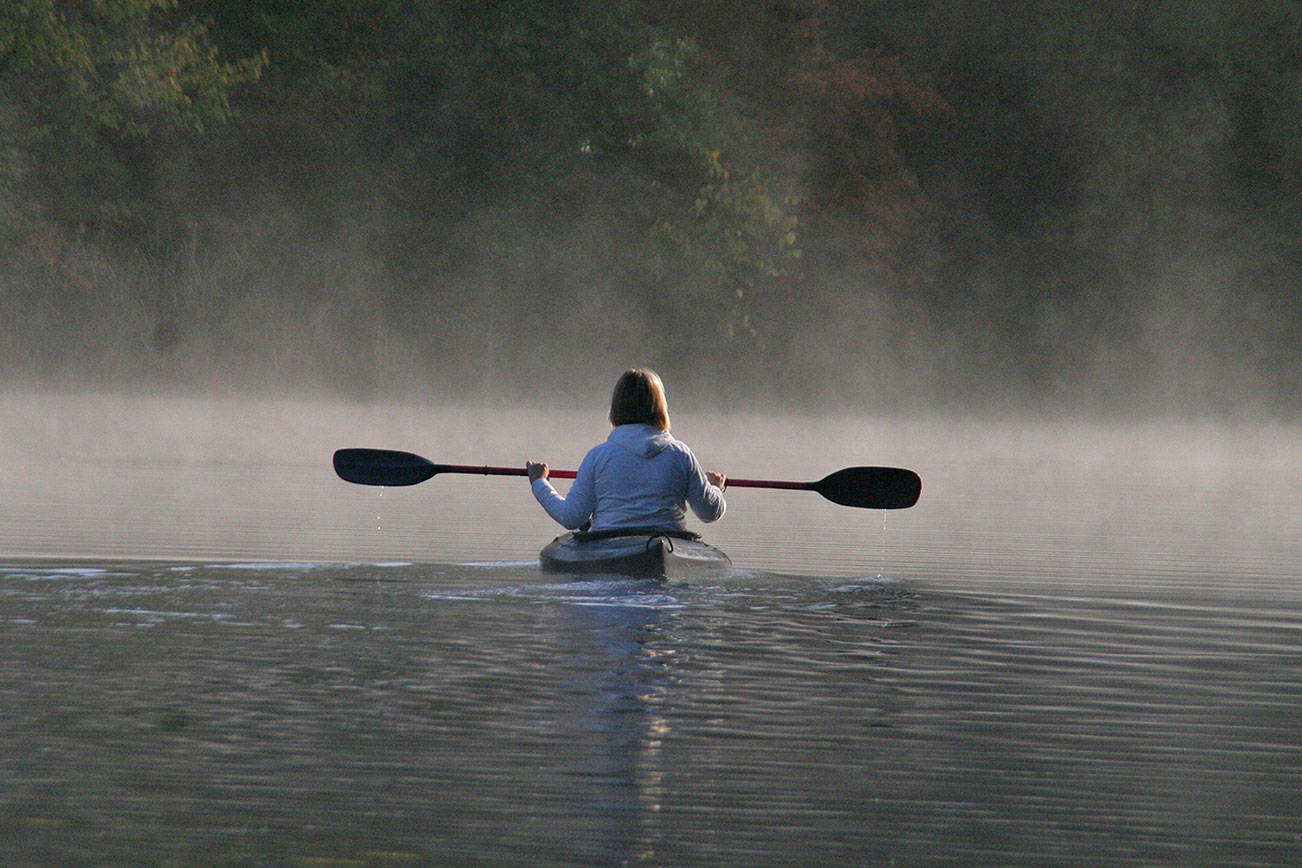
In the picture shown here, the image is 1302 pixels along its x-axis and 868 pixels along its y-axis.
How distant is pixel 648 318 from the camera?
38.4 meters

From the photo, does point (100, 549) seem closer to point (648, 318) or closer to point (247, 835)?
point (247, 835)

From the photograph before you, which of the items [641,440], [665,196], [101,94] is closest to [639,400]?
[641,440]

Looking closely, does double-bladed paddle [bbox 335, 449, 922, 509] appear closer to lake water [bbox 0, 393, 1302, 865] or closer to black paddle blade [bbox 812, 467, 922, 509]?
black paddle blade [bbox 812, 467, 922, 509]

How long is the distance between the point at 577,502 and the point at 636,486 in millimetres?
302

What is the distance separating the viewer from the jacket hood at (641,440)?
9.00 meters

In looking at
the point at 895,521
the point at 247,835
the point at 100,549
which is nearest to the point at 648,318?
the point at 895,521

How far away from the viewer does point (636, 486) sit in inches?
360

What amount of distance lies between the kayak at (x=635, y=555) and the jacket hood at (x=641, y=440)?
1.31 ft

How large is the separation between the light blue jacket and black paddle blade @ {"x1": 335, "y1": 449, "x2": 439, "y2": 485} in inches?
58.6

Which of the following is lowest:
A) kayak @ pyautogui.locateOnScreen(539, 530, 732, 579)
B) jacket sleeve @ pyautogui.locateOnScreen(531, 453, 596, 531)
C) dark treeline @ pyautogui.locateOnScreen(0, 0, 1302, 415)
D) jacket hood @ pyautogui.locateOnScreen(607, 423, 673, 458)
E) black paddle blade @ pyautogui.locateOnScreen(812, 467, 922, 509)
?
kayak @ pyautogui.locateOnScreen(539, 530, 732, 579)

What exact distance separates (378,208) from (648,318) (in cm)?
584

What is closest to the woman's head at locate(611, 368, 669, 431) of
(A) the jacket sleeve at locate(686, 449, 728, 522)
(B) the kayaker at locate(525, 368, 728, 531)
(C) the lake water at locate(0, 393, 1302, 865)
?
(B) the kayaker at locate(525, 368, 728, 531)

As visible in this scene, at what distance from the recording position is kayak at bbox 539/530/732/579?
8.90 metres

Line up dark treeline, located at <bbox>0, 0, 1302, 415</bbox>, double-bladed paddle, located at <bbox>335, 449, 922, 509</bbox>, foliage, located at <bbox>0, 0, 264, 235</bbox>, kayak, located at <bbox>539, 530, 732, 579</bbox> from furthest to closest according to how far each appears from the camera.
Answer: dark treeline, located at <bbox>0, 0, 1302, 415</bbox>, foliage, located at <bbox>0, 0, 264, 235</bbox>, double-bladed paddle, located at <bbox>335, 449, 922, 509</bbox>, kayak, located at <bbox>539, 530, 732, 579</bbox>
